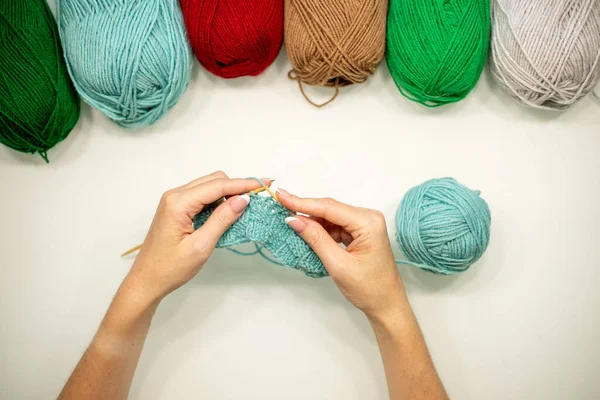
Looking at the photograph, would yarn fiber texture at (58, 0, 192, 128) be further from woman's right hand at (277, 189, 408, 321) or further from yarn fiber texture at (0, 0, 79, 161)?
woman's right hand at (277, 189, 408, 321)

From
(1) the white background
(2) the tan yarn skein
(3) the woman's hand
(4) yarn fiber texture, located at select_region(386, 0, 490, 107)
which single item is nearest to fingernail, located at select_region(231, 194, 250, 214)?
(3) the woman's hand

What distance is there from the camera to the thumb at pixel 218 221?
30.8 inches

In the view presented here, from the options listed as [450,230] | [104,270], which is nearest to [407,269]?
[450,230]

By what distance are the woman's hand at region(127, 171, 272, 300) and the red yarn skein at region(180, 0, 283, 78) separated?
0.26 meters

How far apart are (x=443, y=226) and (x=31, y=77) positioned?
0.81m

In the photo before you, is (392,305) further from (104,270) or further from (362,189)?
(104,270)

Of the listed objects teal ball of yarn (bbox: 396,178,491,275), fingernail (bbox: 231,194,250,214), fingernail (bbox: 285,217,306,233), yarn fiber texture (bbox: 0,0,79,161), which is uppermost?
yarn fiber texture (bbox: 0,0,79,161)

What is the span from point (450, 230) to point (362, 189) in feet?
0.68

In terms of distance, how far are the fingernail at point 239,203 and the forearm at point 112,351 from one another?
223mm

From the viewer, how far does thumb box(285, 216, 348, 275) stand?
78 centimetres

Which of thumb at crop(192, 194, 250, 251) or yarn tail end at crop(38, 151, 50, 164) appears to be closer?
thumb at crop(192, 194, 250, 251)

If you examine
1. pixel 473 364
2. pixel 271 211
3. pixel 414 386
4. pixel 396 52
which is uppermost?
pixel 396 52

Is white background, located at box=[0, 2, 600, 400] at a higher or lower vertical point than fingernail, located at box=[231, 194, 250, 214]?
lower

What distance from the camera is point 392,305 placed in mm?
824
